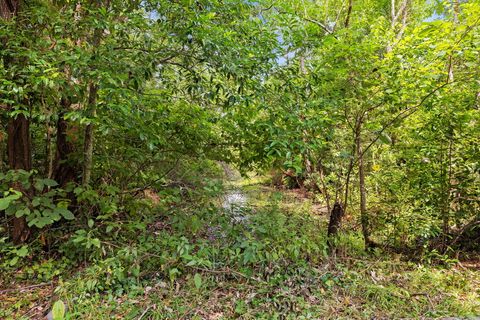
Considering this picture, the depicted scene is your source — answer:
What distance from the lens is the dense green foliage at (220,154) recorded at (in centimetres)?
220

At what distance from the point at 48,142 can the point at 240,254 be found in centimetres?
231

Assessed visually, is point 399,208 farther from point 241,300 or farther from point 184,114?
point 184,114

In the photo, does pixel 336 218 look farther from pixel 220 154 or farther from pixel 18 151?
pixel 18 151

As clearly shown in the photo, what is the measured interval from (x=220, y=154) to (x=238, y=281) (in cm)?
135

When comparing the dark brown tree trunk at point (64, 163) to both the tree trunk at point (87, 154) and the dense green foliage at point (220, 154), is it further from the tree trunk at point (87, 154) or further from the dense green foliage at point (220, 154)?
the tree trunk at point (87, 154)

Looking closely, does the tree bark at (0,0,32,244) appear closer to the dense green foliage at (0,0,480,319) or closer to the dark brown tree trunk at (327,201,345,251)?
the dense green foliage at (0,0,480,319)

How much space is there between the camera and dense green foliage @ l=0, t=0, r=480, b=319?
2197 millimetres

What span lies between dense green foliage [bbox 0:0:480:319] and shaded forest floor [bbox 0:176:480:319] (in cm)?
2

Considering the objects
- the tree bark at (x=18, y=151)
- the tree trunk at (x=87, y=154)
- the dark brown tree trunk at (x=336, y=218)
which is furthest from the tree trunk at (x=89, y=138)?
the dark brown tree trunk at (x=336, y=218)

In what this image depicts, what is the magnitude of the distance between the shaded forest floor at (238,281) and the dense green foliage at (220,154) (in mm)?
17

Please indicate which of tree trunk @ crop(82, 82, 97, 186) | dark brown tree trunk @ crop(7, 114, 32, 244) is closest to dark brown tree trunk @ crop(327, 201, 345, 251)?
tree trunk @ crop(82, 82, 97, 186)

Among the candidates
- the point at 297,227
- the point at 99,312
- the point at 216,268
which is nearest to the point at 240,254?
the point at 216,268

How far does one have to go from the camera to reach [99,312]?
203cm

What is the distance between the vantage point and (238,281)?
2.49 m
